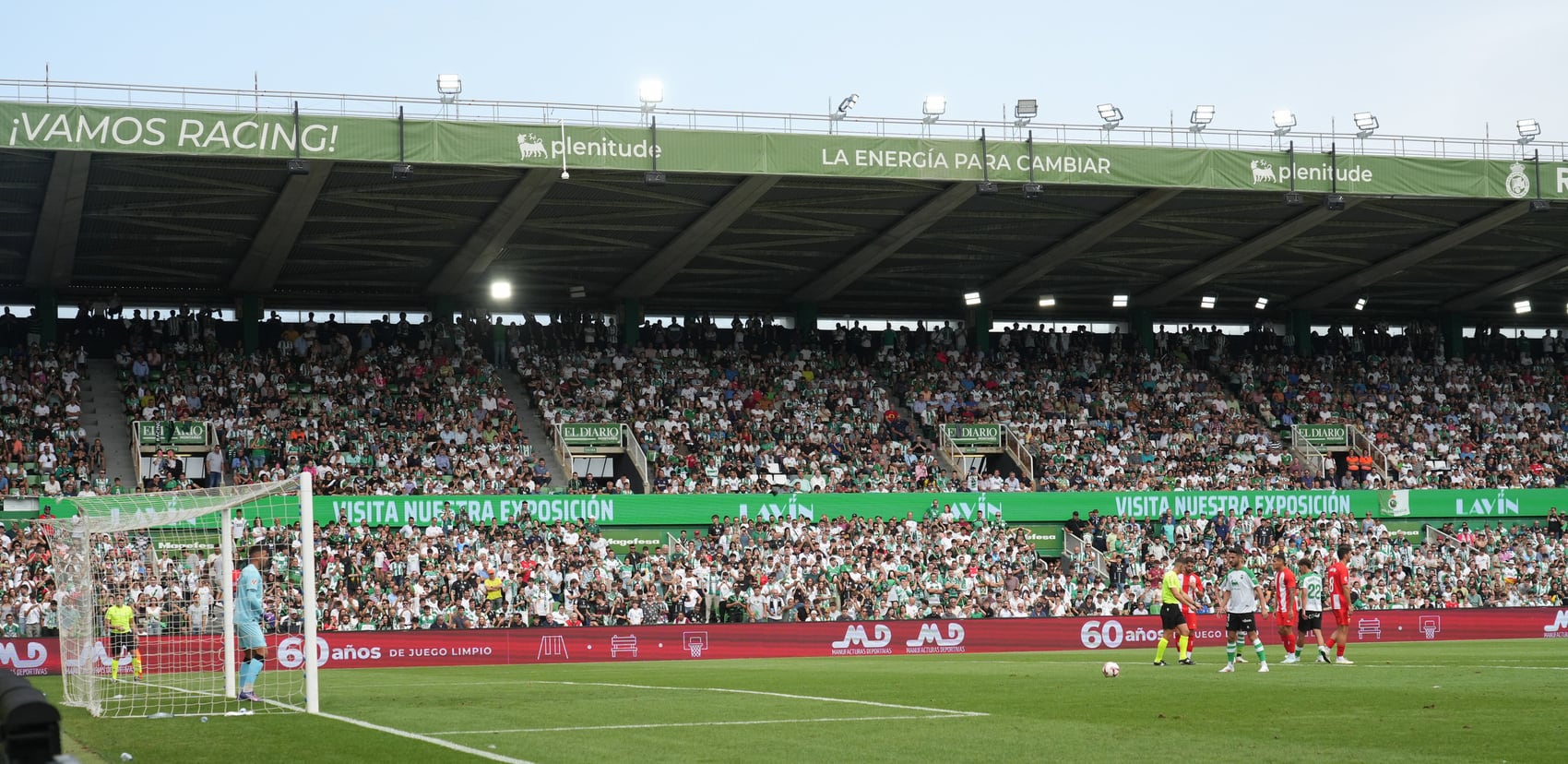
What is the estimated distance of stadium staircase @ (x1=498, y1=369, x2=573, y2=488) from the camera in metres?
43.0

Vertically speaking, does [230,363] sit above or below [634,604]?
above

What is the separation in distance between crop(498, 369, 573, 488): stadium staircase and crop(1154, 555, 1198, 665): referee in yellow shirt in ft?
69.1

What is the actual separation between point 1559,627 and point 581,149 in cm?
2564

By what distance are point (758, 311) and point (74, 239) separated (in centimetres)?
2124

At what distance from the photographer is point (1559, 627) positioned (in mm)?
39094

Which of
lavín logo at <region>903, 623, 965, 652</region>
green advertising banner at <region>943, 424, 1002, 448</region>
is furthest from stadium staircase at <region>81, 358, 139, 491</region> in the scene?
green advertising banner at <region>943, 424, 1002, 448</region>

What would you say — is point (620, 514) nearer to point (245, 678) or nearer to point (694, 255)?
point (694, 255)

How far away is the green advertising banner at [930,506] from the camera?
126 feet

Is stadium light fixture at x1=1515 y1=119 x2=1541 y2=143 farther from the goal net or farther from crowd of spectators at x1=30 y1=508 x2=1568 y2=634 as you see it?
the goal net

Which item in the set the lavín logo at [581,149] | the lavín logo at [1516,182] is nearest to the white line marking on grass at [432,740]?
the lavín logo at [581,149]

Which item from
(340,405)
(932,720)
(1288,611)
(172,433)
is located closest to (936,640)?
(1288,611)

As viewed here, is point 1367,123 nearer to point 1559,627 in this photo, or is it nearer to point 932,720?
point 1559,627

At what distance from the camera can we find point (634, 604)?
35.7m

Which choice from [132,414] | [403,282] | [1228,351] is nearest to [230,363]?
[132,414]
